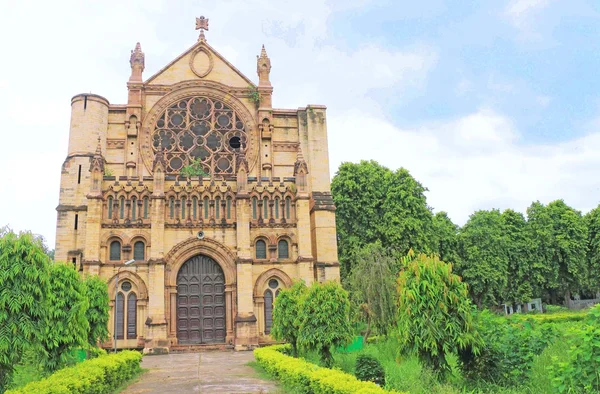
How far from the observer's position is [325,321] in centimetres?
1834

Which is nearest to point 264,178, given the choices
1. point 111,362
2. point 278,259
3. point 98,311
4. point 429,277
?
point 278,259

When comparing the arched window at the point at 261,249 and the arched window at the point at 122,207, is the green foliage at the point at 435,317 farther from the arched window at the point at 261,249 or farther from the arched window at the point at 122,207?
the arched window at the point at 122,207

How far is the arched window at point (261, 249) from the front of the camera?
1188 inches

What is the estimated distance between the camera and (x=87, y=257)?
2788 centimetres

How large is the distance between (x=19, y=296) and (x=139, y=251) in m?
17.2

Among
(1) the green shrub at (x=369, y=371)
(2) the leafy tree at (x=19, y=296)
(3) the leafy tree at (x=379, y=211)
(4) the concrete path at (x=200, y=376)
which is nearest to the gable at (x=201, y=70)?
(3) the leafy tree at (x=379, y=211)

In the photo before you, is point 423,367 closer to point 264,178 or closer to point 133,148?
point 264,178

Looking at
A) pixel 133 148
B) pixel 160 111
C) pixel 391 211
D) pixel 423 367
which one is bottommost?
pixel 423 367

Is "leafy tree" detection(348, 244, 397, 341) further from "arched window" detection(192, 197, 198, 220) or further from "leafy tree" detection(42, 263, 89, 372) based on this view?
"leafy tree" detection(42, 263, 89, 372)

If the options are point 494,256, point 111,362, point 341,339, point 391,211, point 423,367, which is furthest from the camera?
point 494,256

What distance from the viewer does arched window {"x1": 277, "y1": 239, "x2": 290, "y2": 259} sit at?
30.3 metres

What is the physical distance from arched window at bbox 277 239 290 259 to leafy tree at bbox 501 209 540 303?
21.4 m

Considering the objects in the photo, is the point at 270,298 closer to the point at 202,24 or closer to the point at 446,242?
the point at 446,242

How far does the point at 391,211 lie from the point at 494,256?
10945mm
